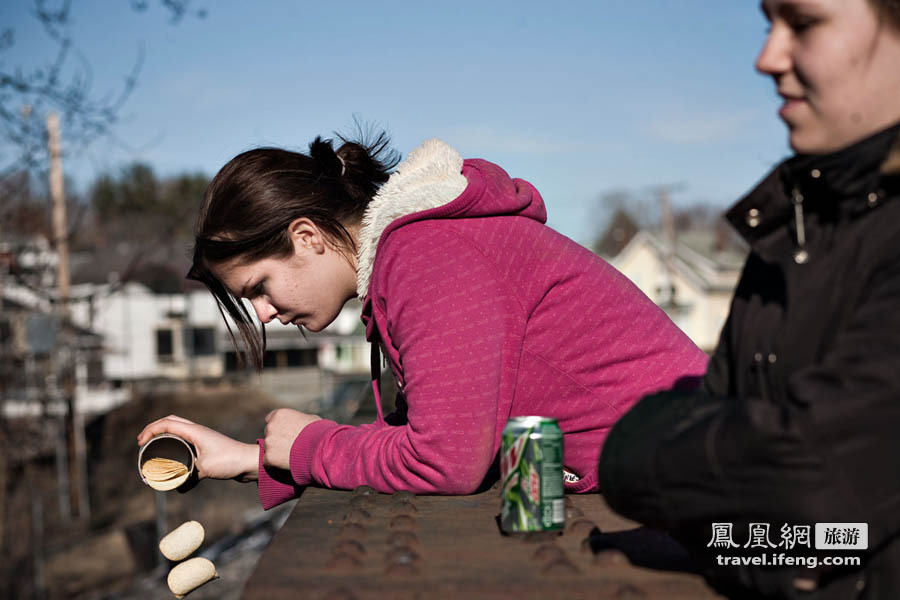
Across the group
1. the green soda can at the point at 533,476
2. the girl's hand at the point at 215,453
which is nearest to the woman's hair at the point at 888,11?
the green soda can at the point at 533,476

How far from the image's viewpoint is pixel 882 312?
1.33 meters

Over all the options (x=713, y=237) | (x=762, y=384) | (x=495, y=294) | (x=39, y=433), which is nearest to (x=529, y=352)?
(x=495, y=294)

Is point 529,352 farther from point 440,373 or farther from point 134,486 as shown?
point 134,486

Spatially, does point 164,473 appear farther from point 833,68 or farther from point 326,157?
point 833,68

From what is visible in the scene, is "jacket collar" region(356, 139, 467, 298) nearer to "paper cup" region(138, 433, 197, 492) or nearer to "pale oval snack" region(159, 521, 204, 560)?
"paper cup" region(138, 433, 197, 492)

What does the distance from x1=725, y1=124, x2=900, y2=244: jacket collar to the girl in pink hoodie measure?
0.84 m

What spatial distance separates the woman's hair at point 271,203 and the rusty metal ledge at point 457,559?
0.95m

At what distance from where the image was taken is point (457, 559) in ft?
5.65

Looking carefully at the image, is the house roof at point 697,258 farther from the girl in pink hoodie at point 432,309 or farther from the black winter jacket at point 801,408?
the black winter jacket at point 801,408

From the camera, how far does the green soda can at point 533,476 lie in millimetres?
1852

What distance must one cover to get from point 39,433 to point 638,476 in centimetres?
2041

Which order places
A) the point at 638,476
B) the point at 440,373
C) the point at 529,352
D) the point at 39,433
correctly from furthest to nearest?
the point at 39,433 < the point at 529,352 < the point at 440,373 < the point at 638,476

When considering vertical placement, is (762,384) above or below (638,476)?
above

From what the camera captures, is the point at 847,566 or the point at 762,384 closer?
the point at 847,566
